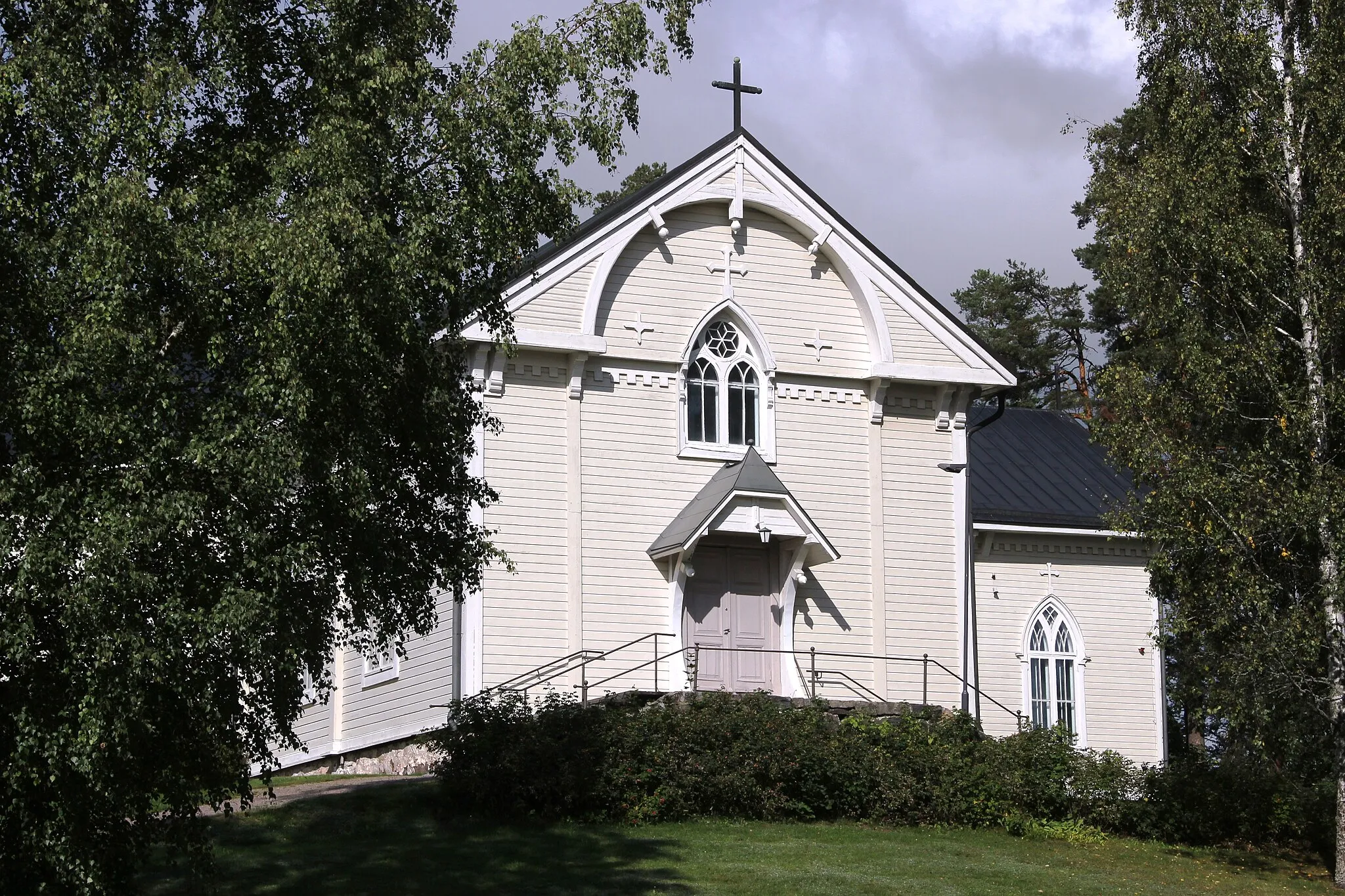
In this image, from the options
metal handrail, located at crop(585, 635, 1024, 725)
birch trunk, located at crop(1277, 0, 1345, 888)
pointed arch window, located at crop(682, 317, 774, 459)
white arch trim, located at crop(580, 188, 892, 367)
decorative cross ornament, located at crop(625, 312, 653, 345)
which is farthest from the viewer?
white arch trim, located at crop(580, 188, 892, 367)

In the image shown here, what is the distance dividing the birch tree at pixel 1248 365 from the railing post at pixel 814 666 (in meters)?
4.83

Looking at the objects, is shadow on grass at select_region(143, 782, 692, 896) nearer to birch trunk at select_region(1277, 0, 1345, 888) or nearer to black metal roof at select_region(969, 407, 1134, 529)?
birch trunk at select_region(1277, 0, 1345, 888)

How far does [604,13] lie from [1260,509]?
401 inches

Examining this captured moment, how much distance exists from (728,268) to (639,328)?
1.73 m

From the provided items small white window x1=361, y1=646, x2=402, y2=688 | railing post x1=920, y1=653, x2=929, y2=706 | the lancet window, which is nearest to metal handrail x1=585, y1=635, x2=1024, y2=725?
railing post x1=920, y1=653, x2=929, y2=706

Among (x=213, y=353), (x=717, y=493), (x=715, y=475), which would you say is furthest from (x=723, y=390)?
(x=213, y=353)

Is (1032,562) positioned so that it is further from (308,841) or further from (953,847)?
(308,841)

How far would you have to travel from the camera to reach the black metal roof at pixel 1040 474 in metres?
28.1

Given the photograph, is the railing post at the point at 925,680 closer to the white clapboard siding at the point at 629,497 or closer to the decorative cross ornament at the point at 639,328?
the white clapboard siding at the point at 629,497

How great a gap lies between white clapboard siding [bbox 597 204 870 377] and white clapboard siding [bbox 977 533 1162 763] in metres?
5.58

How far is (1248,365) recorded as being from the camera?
1911 cm

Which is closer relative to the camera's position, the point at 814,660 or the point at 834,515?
the point at 814,660

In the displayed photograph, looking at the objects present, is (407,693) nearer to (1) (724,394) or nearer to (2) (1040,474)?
(1) (724,394)

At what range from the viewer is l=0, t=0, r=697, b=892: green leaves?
10594mm
